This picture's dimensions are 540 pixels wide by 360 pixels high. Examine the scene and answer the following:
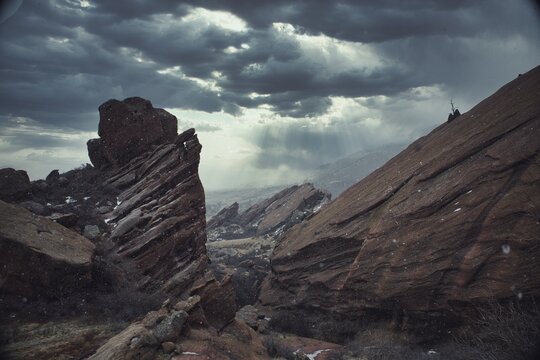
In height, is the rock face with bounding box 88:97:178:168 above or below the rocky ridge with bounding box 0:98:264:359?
above

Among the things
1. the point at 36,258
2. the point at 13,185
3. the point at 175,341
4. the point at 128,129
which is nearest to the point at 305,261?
the point at 175,341

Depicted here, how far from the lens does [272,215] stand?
279 feet

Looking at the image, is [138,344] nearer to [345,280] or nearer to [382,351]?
[382,351]

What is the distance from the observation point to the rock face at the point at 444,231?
16.0m

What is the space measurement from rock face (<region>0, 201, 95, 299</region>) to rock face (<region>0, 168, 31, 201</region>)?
17.5 feet

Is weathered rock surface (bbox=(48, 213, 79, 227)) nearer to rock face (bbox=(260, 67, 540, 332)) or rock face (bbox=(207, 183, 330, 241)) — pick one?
rock face (bbox=(260, 67, 540, 332))

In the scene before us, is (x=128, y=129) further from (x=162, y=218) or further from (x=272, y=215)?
(x=272, y=215)

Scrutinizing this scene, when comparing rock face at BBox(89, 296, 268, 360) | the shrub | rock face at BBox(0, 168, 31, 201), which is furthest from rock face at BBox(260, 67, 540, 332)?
rock face at BBox(0, 168, 31, 201)

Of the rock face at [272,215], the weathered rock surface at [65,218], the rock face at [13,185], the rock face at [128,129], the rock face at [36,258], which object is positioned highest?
the rock face at [128,129]

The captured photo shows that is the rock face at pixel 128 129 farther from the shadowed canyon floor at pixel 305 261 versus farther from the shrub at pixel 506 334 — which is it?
the shrub at pixel 506 334

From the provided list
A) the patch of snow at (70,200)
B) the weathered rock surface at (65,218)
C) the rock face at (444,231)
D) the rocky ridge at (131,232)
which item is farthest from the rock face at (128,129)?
the rock face at (444,231)

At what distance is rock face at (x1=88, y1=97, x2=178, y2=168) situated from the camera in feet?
101

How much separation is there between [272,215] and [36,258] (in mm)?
70222

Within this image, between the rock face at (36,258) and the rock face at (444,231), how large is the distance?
52.2 feet
